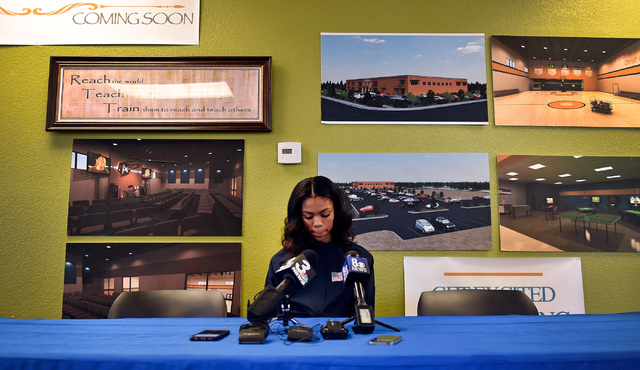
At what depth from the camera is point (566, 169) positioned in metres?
2.61

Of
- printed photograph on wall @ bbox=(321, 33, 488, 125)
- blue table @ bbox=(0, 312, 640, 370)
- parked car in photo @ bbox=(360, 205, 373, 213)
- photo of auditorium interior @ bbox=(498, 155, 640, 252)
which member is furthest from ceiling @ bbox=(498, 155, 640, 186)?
blue table @ bbox=(0, 312, 640, 370)

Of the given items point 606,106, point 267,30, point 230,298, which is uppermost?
point 267,30

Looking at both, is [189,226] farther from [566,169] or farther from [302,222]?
[566,169]

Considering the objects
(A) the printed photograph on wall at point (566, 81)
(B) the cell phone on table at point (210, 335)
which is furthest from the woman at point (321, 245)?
(A) the printed photograph on wall at point (566, 81)

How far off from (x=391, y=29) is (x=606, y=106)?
1494mm

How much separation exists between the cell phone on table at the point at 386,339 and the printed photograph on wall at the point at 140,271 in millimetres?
1480

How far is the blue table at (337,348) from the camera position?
1.02m

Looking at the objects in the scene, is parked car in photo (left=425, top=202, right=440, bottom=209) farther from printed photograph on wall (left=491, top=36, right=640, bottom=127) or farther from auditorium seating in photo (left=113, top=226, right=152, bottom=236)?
auditorium seating in photo (left=113, top=226, right=152, bottom=236)

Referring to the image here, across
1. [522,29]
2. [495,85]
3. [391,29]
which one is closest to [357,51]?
[391,29]

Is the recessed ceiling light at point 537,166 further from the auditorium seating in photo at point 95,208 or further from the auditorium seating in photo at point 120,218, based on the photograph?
the auditorium seating in photo at point 95,208

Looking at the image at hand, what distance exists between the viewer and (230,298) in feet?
8.11

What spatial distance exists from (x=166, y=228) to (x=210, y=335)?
1480 mm

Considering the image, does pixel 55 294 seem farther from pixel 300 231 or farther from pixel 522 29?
pixel 522 29

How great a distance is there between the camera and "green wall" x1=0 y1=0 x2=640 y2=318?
2514mm
